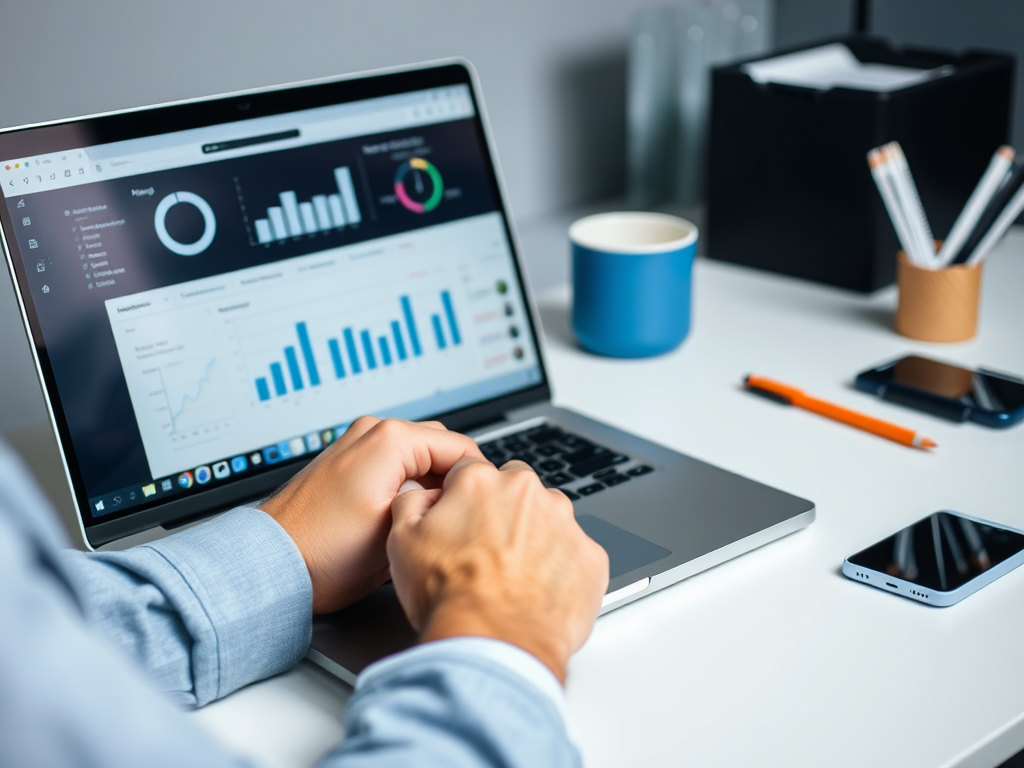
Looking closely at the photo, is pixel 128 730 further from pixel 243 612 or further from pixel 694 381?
pixel 694 381

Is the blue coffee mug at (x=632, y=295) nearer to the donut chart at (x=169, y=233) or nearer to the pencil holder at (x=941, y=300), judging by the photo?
the pencil holder at (x=941, y=300)

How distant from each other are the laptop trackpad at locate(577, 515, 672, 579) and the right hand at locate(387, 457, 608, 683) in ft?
0.31

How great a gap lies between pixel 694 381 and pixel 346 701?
54cm

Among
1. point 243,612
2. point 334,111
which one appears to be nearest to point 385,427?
point 243,612

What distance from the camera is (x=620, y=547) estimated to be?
0.73 metres

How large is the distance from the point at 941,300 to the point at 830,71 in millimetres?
423

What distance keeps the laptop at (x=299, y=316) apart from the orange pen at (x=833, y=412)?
0.17 metres

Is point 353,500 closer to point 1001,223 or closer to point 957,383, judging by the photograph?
point 957,383

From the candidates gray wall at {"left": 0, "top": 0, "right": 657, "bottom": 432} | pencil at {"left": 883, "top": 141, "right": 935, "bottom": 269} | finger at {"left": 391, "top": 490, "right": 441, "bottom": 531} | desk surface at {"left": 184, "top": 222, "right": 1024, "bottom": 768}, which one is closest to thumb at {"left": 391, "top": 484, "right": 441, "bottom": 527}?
finger at {"left": 391, "top": 490, "right": 441, "bottom": 531}

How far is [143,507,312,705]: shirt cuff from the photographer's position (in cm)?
62

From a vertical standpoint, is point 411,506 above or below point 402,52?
below

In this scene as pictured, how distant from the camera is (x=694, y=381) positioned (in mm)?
1047

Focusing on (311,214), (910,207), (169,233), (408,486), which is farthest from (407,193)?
(910,207)

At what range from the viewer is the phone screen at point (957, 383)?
94cm
